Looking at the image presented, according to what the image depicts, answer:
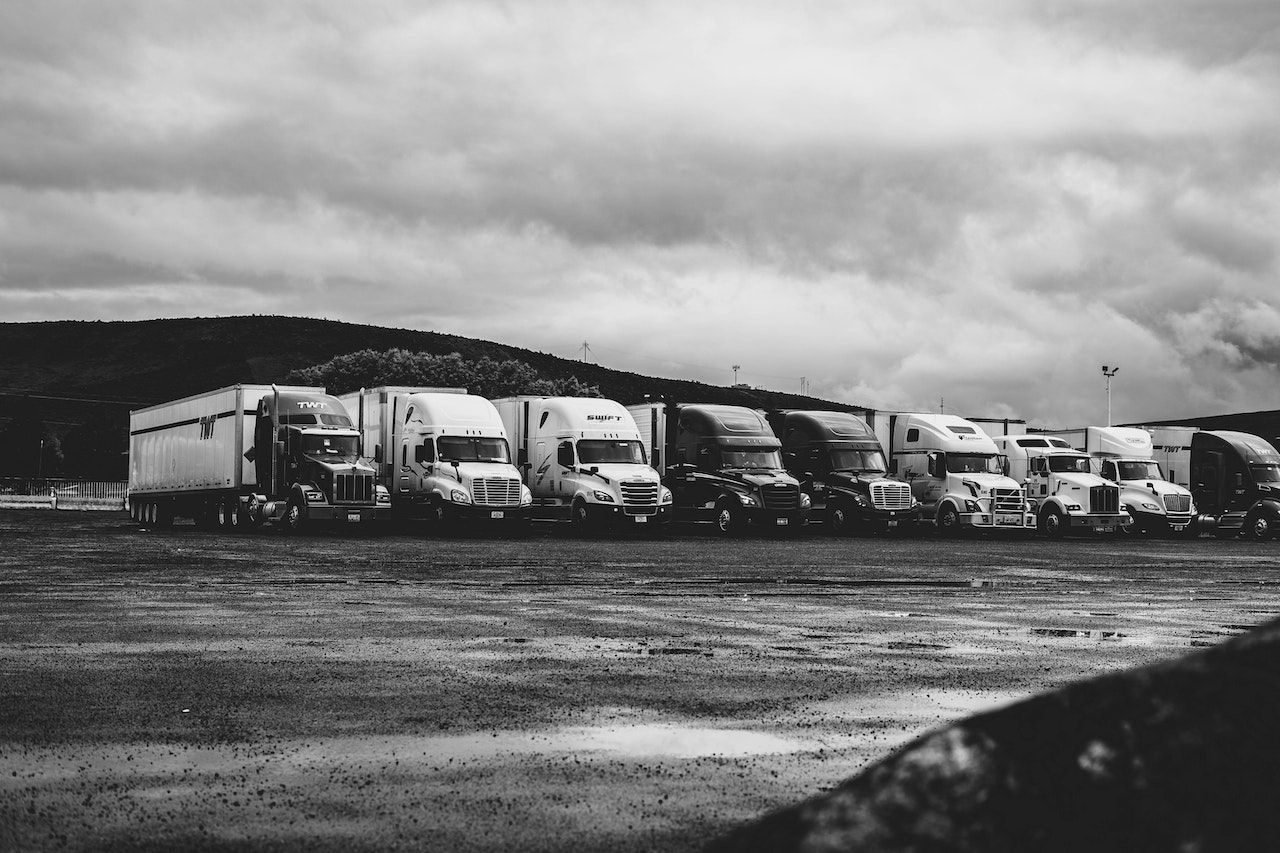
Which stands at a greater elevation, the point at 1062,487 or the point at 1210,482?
the point at 1210,482

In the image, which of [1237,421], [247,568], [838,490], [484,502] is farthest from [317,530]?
[1237,421]

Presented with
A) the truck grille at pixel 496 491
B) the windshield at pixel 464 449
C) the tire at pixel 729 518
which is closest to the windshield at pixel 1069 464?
the tire at pixel 729 518

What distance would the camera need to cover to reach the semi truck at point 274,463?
1463 inches

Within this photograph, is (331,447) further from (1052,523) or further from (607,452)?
(1052,523)

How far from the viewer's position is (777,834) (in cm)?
194

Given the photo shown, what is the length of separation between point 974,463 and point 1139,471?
617 cm

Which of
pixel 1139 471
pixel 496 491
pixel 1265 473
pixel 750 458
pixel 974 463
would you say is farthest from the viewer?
pixel 1139 471

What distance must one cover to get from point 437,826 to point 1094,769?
3.28m

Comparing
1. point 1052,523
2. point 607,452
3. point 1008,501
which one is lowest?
point 1052,523

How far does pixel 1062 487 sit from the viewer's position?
44.0 m

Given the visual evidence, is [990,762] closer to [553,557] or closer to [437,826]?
[437,826]

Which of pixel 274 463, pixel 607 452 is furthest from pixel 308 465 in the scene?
pixel 607 452

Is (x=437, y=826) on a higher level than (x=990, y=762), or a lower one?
lower

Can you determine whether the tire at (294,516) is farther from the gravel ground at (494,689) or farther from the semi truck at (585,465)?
the gravel ground at (494,689)
